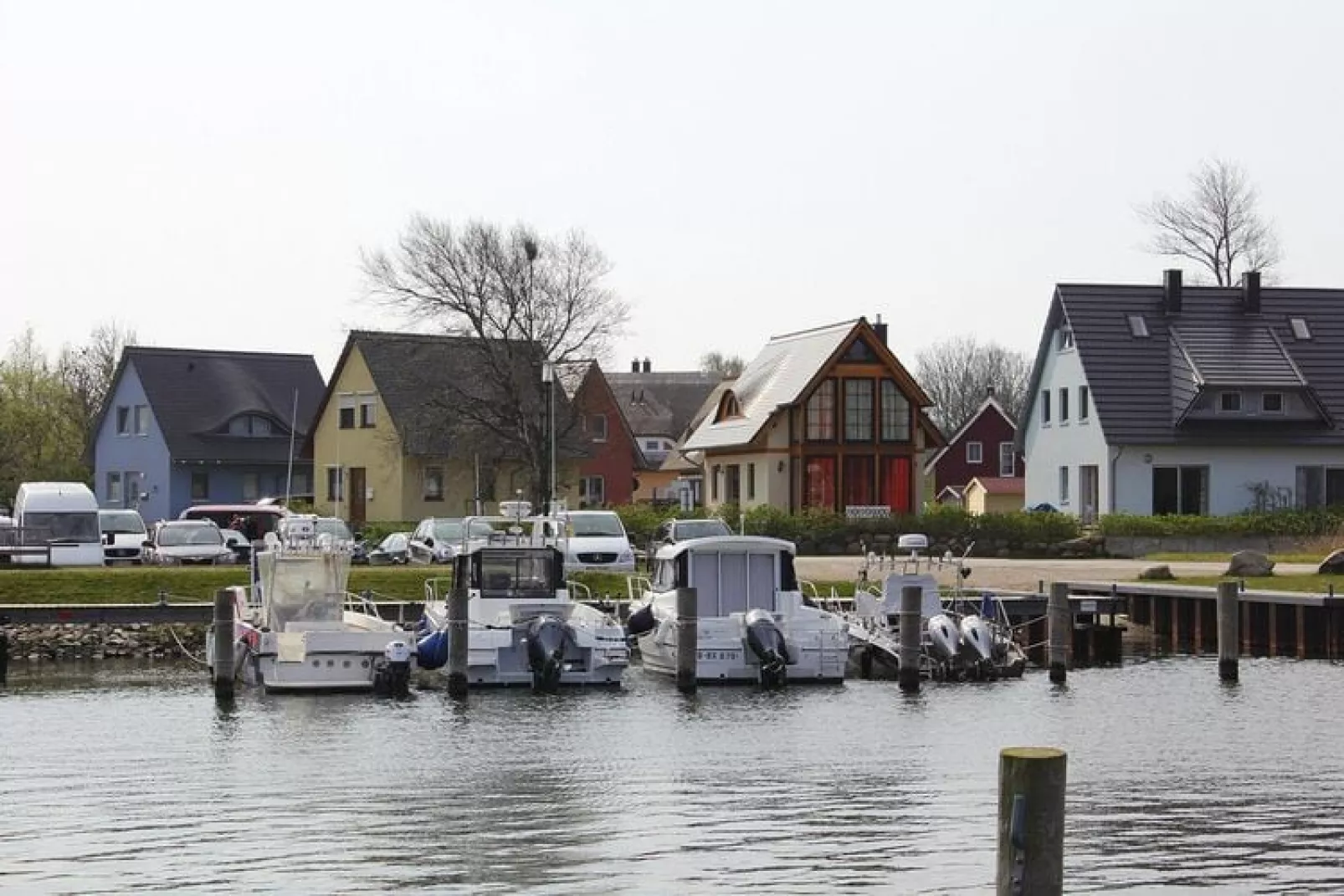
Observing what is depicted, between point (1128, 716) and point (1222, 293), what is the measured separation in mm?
44993

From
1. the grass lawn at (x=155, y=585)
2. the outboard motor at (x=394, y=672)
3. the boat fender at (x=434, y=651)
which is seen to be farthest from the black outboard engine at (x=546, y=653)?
the grass lawn at (x=155, y=585)

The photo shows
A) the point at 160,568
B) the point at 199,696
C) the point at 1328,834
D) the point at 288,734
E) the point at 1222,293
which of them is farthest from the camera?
the point at 1222,293

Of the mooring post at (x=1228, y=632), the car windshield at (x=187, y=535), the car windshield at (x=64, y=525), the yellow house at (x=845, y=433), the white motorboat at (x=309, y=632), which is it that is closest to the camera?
the white motorboat at (x=309, y=632)

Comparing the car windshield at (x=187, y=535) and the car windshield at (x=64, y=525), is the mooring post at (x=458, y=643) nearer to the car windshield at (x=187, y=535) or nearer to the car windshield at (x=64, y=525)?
the car windshield at (x=64, y=525)

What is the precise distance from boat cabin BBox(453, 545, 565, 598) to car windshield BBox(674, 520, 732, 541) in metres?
17.1

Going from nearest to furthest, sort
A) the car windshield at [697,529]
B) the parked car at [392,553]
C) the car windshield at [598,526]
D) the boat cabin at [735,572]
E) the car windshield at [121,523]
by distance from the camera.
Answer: the boat cabin at [735,572] < the car windshield at [598,526] < the car windshield at [697,529] < the parked car at [392,553] < the car windshield at [121,523]

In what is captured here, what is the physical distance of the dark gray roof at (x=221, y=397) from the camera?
3617 inches

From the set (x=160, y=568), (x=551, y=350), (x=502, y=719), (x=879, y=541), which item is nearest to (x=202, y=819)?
(x=502, y=719)

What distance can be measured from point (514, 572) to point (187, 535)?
19833 millimetres

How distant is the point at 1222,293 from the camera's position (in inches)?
2995

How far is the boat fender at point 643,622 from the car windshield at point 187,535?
62.9 feet

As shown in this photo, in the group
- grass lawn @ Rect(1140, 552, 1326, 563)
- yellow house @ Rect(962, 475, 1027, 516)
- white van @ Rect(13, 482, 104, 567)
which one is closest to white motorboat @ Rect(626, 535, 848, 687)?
white van @ Rect(13, 482, 104, 567)

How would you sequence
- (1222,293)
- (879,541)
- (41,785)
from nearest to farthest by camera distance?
(41,785), (879,541), (1222,293)

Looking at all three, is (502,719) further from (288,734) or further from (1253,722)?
(1253,722)
